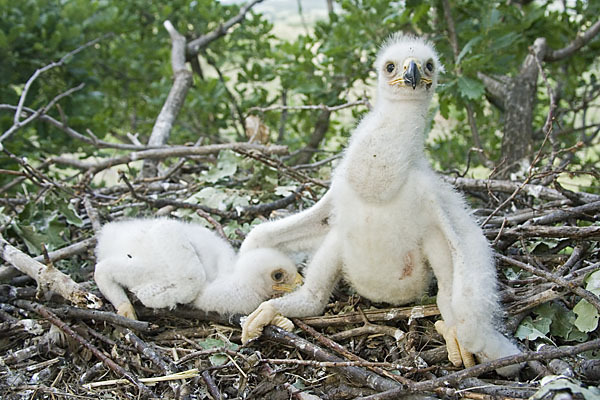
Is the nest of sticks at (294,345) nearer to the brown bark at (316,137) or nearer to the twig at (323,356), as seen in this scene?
the twig at (323,356)

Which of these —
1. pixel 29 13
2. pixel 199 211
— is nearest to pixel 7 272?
pixel 199 211

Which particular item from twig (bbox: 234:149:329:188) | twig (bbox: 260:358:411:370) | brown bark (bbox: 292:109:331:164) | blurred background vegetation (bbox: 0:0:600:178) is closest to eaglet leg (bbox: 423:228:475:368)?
twig (bbox: 260:358:411:370)

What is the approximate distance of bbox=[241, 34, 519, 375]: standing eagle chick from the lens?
1.93m

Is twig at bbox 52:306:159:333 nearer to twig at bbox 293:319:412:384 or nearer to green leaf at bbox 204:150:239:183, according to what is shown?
twig at bbox 293:319:412:384

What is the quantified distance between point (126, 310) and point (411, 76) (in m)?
1.52

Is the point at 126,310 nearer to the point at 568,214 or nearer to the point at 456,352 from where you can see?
the point at 456,352

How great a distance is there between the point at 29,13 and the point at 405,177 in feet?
12.7

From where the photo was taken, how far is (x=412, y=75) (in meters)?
2.01

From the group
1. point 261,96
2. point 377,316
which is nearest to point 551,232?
point 377,316

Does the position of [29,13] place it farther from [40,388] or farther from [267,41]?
[40,388]

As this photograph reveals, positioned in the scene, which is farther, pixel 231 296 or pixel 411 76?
pixel 231 296

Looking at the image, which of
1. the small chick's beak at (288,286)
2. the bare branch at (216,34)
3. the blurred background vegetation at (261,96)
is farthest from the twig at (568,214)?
the bare branch at (216,34)

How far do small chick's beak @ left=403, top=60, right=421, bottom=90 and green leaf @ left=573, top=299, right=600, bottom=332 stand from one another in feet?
3.26

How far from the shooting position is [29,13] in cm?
457
